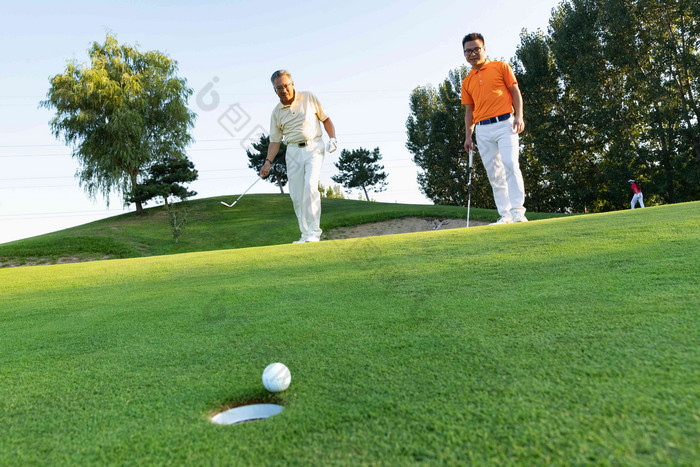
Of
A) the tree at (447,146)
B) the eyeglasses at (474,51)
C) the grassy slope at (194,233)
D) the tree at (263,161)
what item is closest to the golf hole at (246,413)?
the eyeglasses at (474,51)

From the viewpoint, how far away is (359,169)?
48188 mm

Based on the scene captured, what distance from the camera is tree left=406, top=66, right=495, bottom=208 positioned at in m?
33.7

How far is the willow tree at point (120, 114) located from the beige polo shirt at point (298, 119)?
20719 mm

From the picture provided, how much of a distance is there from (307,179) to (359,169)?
41.8 m

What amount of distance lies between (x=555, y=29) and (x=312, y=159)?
26.6 m

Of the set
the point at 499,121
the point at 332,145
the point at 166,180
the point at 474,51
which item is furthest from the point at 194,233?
the point at 499,121

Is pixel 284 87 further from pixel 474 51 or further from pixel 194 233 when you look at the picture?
pixel 194 233

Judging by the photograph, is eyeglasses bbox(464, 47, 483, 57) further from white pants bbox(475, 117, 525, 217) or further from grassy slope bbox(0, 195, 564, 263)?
grassy slope bbox(0, 195, 564, 263)

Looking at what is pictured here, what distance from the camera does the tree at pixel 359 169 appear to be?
157ft

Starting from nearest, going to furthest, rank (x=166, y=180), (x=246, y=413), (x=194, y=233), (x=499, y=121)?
1. (x=246, y=413)
2. (x=499, y=121)
3. (x=194, y=233)
4. (x=166, y=180)

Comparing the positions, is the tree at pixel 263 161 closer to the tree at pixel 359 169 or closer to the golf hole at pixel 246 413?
the tree at pixel 359 169

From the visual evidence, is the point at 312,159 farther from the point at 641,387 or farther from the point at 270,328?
the point at 641,387

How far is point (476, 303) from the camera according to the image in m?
2.29

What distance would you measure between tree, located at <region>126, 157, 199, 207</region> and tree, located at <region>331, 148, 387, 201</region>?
22.6 m
